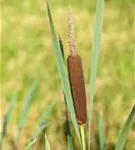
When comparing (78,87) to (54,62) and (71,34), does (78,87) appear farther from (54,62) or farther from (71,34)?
(54,62)

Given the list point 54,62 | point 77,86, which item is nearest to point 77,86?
point 77,86

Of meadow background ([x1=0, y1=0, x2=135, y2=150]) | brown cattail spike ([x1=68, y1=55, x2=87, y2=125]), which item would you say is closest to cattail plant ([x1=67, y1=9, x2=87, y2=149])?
brown cattail spike ([x1=68, y1=55, x2=87, y2=125])

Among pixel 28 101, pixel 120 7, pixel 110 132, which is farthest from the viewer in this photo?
pixel 120 7

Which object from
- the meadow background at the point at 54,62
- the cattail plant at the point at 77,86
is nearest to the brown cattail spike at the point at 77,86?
the cattail plant at the point at 77,86

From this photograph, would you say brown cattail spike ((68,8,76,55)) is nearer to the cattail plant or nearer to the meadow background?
the cattail plant

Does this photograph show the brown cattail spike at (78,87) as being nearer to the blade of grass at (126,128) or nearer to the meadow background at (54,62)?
the blade of grass at (126,128)

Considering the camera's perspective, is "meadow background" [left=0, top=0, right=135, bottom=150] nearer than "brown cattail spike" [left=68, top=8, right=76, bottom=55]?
No

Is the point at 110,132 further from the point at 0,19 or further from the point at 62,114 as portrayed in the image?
the point at 0,19

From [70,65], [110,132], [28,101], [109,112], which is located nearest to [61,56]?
[70,65]
